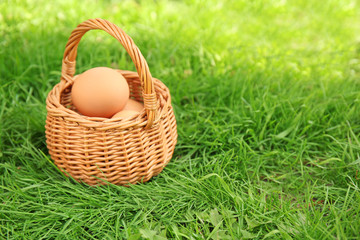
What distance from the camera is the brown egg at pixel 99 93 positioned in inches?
70.0

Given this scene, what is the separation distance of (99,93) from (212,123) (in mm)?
669

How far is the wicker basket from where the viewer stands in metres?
1.60

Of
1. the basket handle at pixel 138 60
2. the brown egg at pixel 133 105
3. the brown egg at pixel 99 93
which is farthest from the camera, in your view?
the brown egg at pixel 133 105

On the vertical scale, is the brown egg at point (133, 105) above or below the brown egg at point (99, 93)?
below

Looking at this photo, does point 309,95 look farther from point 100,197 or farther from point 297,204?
point 100,197

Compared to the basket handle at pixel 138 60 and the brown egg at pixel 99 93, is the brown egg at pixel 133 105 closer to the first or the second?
the brown egg at pixel 99 93

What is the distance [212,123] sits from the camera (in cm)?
205

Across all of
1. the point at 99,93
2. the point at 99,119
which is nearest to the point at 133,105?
the point at 99,93

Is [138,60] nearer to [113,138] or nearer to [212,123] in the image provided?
[113,138]

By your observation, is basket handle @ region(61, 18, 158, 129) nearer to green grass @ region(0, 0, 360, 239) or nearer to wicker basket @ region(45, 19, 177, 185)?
wicker basket @ region(45, 19, 177, 185)

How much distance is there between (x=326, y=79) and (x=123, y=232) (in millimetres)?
1837

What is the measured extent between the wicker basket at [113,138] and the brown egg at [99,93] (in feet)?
0.34

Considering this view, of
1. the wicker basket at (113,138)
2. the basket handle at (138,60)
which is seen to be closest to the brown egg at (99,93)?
the wicker basket at (113,138)

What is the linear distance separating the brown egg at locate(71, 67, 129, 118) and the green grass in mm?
337
